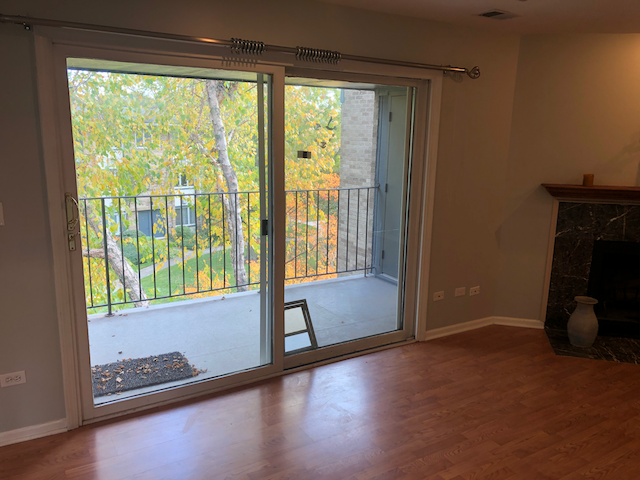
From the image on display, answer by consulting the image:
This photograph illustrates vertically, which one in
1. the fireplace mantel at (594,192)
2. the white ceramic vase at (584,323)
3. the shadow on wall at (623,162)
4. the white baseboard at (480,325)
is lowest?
the white baseboard at (480,325)

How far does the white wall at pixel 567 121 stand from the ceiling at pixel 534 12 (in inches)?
8.1

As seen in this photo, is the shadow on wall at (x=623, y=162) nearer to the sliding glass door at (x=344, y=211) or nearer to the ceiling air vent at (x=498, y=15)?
the ceiling air vent at (x=498, y=15)

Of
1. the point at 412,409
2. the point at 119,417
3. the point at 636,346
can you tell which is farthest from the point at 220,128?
the point at 636,346

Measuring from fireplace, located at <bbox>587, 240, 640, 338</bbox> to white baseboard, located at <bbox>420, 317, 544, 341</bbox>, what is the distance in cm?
52

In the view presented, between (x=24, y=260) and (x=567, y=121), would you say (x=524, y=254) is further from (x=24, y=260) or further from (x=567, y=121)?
(x=24, y=260)

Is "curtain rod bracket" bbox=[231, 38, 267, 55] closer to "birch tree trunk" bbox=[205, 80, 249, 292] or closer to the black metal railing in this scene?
"birch tree trunk" bbox=[205, 80, 249, 292]

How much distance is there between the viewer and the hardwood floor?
7.89 ft

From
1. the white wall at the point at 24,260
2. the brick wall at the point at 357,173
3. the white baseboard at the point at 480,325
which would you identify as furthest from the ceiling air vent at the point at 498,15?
the white wall at the point at 24,260

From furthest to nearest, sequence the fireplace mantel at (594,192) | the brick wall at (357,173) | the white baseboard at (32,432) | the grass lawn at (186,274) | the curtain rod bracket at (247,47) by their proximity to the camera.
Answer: the grass lawn at (186,274) → the fireplace mantel at (594,192) → the brick wall at (357,173) → the curtain rod bracket at (247,47) → the white baseboard at (32,432)

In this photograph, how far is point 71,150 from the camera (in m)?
2.46

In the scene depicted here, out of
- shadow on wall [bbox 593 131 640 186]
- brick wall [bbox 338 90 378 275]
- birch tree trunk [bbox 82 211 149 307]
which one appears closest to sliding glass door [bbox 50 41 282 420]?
birch tree trunk [bbox 82 211 149 307]

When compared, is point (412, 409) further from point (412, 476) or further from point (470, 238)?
point (470, 238)

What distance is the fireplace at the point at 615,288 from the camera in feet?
13.3

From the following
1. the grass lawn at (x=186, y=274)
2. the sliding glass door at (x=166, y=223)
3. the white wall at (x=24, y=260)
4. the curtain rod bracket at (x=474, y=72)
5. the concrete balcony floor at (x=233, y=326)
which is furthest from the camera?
the grass lawn at (x=186, y=274)
